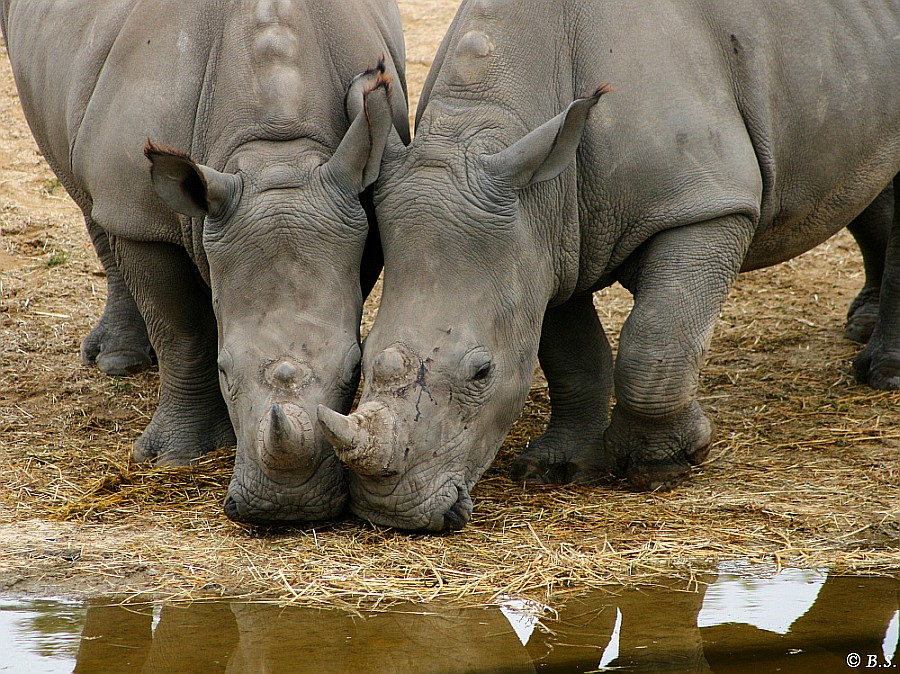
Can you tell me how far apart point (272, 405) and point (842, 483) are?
2.56 meters

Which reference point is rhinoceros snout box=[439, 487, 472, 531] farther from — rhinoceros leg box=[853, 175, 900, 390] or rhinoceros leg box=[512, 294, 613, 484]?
rhinoceros leg box=[853, 175, 900, 390]

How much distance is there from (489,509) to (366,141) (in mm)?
1511

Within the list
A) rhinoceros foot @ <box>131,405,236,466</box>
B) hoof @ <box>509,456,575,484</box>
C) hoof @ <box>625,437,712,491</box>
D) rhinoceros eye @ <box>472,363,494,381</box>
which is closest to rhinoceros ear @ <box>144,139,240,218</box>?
rhinoceros eye @ <box>472,363,494,381</box>

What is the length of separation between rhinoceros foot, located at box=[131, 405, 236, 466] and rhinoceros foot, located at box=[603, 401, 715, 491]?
6.08 ft

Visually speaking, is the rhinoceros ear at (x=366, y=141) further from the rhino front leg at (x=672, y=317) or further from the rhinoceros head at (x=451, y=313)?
the rhino front leg at (x=672, y=317)

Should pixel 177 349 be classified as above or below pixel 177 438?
above

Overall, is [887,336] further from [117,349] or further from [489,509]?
[117,349]

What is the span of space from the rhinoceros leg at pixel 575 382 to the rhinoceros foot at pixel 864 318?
2767mm

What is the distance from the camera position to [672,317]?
5.54 metres

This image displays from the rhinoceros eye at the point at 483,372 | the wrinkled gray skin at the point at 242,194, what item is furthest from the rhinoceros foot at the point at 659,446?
the wrinkled gray skin at the point at 242,194

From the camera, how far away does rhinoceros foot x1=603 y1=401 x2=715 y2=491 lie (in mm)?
5793

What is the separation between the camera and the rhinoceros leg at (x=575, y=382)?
6191 mm

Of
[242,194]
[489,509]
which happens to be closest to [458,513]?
[489,509]

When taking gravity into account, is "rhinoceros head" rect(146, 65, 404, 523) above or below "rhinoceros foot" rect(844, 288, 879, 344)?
above
